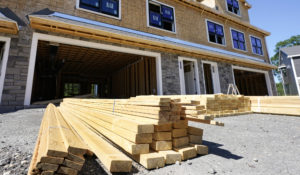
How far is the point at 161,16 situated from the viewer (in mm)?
10211

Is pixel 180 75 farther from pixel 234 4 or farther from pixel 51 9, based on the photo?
pixel 234 4

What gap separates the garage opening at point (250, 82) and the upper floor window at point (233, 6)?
267 inches

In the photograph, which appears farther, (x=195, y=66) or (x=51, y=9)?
(x=195, y=66)

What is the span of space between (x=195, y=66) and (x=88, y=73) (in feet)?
38.7

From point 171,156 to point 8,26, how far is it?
7378mm

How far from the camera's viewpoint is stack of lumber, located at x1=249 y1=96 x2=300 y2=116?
18.7 ft

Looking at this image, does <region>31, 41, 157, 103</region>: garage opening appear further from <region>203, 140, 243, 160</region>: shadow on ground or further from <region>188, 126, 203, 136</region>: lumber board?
<region>188, 126, 203, 136</region>: lumber board

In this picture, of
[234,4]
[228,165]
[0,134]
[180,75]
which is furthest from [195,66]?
[234,4]

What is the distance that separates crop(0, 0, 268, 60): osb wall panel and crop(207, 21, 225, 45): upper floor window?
50 centimetres

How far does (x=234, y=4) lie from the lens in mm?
15977

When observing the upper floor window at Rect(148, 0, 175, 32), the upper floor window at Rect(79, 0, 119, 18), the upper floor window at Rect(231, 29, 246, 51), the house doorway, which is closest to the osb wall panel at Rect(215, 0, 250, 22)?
the upper floor window at Rect(231, 29, 246, 51)

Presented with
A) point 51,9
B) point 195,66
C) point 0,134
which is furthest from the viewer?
point 195,66

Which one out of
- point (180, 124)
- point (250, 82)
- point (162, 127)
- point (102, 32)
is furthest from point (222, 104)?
point (250, 82)

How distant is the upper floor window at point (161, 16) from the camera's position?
9.89 meters
